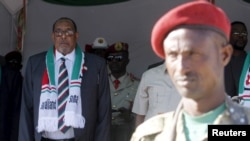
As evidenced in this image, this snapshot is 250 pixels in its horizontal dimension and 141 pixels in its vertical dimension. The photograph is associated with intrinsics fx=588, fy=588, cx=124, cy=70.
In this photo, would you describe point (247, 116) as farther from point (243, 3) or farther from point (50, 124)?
point (243, 3)

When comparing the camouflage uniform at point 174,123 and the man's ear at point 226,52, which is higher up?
the man's ear at point 226,52

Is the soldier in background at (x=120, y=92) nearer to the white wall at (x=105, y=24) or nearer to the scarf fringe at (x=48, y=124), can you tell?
the white wall at (x=105, y=24)

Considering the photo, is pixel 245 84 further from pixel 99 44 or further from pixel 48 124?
pixel 99 44

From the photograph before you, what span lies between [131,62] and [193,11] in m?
Result: 4.86

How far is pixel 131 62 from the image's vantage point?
666 cm

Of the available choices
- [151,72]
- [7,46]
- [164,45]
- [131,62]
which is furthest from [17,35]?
[164,45]

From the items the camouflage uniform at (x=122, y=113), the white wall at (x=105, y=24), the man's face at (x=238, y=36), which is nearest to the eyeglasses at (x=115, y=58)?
the camouflage uniform at (x=122, y=113)

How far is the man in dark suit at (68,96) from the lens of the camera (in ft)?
14.0

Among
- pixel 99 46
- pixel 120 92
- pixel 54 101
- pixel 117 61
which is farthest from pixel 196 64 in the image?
pixel 99 46

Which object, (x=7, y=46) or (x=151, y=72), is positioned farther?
(x=7, y=46)

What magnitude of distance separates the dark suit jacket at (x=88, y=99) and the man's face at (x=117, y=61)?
3.89 ft

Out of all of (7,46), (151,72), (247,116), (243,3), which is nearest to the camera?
(247,116)

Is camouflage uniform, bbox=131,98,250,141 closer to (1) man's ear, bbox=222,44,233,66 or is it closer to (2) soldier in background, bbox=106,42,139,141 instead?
(1) man's ear, bbox=222,44,233,66

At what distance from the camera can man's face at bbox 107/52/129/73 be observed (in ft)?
18.7
